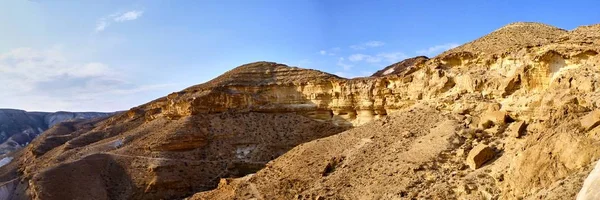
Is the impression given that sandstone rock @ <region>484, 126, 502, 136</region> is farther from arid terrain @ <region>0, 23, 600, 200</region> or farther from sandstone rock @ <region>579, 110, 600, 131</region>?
sandstone rock @ <region>579, 110, 600, 131</region>

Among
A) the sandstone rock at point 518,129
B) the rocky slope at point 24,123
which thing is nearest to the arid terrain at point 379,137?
the sandstone rock at point 518,129

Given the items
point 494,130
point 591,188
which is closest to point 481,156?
point 494,130

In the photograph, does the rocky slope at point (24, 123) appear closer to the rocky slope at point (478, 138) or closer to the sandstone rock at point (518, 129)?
the rocky slope at point (478, 138)

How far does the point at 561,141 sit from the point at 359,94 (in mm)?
25196

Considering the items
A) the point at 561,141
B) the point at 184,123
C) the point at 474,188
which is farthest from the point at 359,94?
the point at 561,141

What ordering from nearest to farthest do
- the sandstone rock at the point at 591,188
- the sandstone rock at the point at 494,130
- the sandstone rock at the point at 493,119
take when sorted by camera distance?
1. the sandstone rock at the point at 591,188
2. the sandstone rock at the point at 494,130
3. the sandstone rock at the point at 493,119

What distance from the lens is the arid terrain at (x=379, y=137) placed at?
1554 centimetres

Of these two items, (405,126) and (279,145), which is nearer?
(405,126)

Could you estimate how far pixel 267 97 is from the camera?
1766 inches

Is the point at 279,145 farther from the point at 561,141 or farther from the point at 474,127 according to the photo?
the point at 561,141

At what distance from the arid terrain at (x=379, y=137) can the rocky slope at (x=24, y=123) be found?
230 ft

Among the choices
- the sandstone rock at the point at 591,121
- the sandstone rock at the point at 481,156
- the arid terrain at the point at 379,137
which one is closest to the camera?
the sandstone rock at the point at 591,121

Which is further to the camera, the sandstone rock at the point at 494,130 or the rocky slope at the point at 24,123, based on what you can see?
the rocky slope at the point at 24,123

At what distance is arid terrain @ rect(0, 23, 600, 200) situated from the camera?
15539mm
